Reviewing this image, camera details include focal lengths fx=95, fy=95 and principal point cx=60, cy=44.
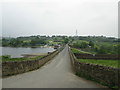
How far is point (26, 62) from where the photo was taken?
9383 mm

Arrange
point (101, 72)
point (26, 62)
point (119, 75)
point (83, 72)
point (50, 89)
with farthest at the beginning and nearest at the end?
1. point (26, 62)
2. point (83, 72)
3. point (101, 72)
4. point (50, 89)
5. point (119, 75)

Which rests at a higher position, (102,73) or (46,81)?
(102,73)

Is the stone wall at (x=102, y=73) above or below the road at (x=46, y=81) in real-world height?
above

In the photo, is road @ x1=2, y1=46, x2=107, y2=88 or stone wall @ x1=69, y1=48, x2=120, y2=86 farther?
road @ x1=2, y1=46, x2=107, y2=88

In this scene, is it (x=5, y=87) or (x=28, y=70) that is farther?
(x=28, y=70)

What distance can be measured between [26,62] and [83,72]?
18.0 ft

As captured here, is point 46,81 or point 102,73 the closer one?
point 102,73

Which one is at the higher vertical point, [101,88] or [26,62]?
[26,62]

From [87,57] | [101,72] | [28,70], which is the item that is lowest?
[87,57]

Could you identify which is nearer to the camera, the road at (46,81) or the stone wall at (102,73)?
the stone wall at (102,73)

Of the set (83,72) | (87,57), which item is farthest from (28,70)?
(87,57)

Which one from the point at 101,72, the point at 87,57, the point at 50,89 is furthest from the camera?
the point at 87,57

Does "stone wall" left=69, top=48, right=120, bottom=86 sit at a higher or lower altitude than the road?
higher

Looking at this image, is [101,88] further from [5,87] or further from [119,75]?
[5,87]
